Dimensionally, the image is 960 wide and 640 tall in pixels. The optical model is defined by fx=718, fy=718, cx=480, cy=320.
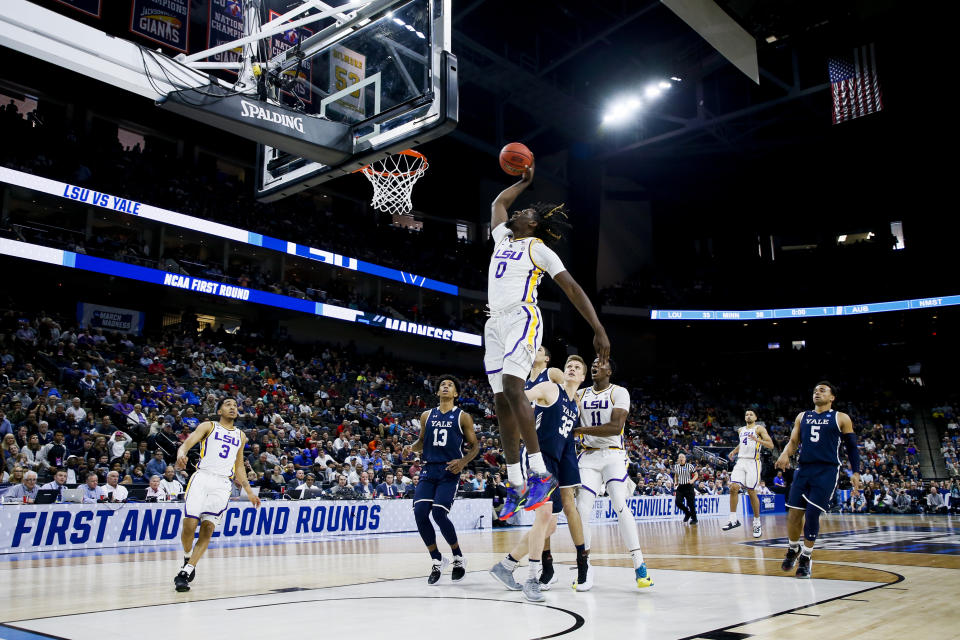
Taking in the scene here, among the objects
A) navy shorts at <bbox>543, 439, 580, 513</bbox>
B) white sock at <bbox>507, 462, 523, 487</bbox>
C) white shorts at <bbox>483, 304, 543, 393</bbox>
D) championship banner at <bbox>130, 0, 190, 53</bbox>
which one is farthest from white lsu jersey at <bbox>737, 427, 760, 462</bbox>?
championship banner at <bbox>130, 0, 190, 53</bbox>

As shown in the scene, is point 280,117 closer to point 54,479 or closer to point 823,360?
point 54,479

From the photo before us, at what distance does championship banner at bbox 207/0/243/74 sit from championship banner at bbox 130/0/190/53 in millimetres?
286

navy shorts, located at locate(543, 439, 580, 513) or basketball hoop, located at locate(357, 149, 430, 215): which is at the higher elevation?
basketball hoop, located at locate(357, 149, 430, 215)

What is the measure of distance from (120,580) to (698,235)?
38.0m

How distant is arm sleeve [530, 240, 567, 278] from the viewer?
5.07 meters

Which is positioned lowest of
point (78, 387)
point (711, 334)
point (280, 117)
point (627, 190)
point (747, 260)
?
point (78, 387)

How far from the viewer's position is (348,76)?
8695 millimetres

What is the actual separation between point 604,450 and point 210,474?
3898 mm

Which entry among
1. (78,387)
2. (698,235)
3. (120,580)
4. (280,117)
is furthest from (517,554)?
(698,235)

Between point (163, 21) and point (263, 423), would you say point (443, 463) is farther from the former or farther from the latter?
point (263, 423)

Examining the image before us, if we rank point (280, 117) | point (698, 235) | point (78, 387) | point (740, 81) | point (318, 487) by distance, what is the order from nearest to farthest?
point (280, 117) → point (318, 487) → point (78, 387) → point (740, 81) → point (698, 235)

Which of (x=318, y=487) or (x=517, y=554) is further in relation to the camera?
(x=318, y=487)

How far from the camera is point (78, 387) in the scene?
16750mm

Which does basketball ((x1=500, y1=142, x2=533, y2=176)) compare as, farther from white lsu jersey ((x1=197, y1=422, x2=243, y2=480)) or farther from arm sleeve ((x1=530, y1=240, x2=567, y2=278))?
white lsu jersey ((x1=197, y1=422, x2=243, y2=480))
